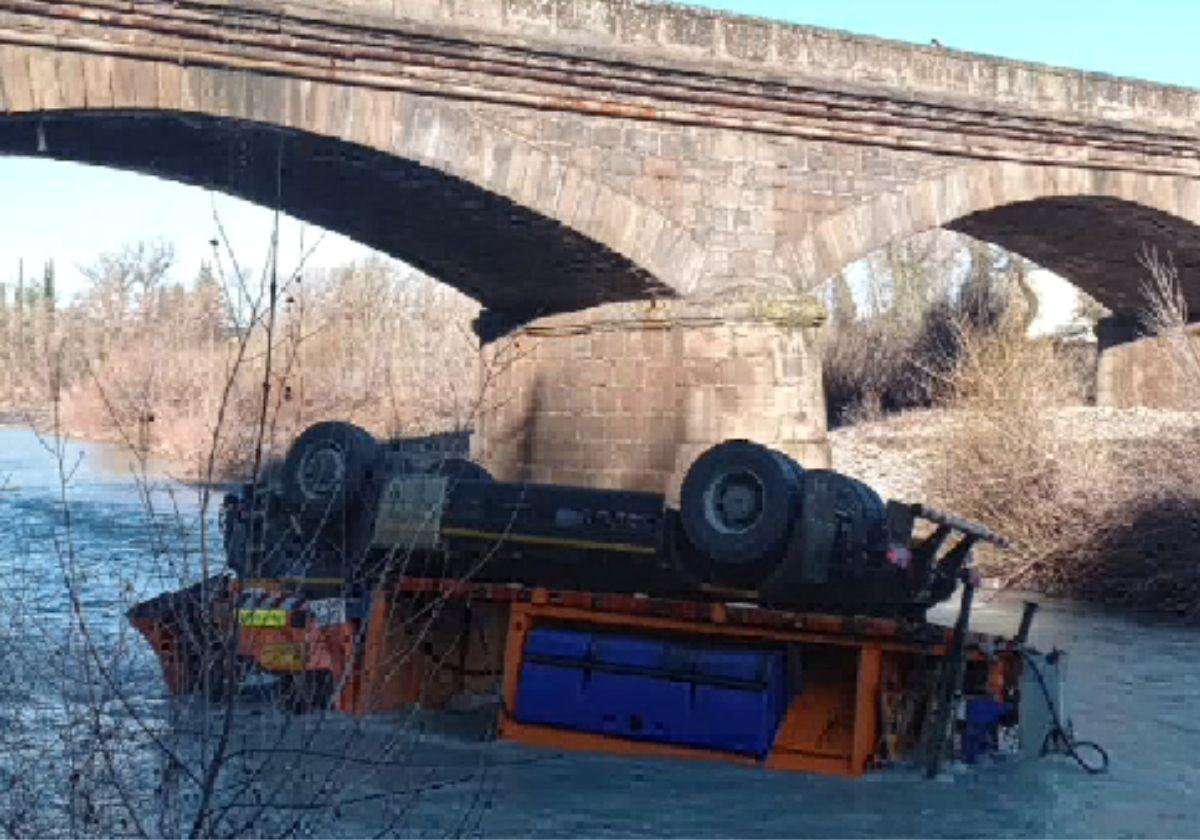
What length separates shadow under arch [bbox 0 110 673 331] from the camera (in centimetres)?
1466

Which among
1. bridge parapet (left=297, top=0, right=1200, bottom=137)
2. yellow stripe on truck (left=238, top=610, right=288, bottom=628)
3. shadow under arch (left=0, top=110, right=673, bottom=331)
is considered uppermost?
bridge parapet (left=297, top=0, right=1200, bottom=137)

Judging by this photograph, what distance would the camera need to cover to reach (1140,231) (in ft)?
72.3

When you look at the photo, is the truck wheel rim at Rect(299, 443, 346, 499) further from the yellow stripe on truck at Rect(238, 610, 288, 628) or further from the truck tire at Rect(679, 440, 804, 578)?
the truck tire at Rect(679, 440, 804, 578)

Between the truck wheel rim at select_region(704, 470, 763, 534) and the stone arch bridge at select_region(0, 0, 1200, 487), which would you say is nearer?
the truck wheel rim at select_region(704, 470, 763, 534)

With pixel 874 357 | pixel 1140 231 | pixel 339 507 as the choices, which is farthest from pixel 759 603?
pixel 874 357

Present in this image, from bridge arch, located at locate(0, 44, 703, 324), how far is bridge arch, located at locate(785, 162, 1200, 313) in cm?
204


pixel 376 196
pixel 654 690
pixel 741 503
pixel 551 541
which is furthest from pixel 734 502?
pixel 376 196

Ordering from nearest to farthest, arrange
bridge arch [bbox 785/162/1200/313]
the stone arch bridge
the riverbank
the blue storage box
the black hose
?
1. the blue storage box
2. the black hose
3. the stone arch bridge
4. the riverbank
5. bridge arch [bbox 785/162/1200/313]

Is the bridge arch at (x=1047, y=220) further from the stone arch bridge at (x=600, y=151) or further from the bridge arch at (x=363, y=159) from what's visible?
the bridge arch at (x=363, y=159)

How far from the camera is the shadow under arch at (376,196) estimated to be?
1466cm

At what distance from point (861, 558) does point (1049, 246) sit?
15.5 metres

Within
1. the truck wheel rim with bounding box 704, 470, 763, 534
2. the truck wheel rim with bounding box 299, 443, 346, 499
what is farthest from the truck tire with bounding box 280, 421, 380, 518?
the truck wheel rim with bounding box 704, 470, 763, 534

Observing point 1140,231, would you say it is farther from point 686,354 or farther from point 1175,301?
point 686,354

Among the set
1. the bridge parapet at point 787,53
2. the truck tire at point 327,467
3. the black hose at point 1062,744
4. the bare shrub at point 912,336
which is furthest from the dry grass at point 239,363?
the bare shrub at point 912,336
